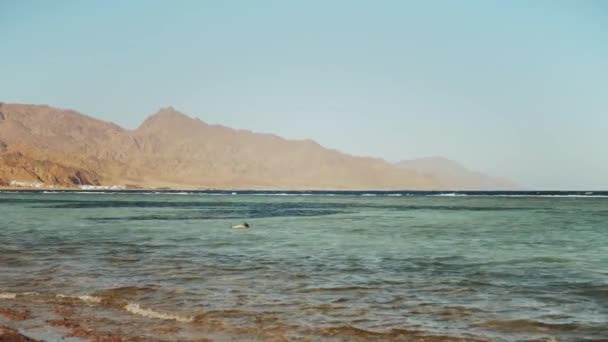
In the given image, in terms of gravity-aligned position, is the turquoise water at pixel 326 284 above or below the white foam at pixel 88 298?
above

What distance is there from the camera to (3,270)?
69.6 ft

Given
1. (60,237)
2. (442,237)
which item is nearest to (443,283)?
(442,237)

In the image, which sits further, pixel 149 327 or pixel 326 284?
pixel 326 284

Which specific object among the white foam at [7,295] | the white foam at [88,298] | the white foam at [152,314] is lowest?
the white foam at [7,295]

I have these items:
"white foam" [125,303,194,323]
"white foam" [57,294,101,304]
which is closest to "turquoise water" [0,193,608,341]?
"white foam" [125,303,194,323]

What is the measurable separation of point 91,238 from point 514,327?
90.1ft

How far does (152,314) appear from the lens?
1403 cm

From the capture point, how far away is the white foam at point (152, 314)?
534 inches

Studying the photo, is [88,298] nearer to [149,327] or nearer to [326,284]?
[149,327]

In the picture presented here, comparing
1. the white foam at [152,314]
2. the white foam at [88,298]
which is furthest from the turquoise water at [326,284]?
the white foam at [88,298]

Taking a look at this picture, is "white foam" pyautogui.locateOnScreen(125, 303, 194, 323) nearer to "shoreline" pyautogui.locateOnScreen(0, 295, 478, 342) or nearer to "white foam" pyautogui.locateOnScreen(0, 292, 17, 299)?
"shoreline" pyautogui.locateOnScreen(0, 295, 478, 342)

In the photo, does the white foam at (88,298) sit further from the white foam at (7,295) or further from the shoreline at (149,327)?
the white foam at (7,295)

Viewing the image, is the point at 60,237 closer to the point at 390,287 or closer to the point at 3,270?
the point at 3,270

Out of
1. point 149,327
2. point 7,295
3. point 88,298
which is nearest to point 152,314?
point 149,327
